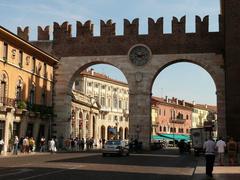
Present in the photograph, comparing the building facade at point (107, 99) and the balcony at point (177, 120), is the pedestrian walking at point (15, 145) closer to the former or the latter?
the building facade at point (107, 99)

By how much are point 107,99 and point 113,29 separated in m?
48.4

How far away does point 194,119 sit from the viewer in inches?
5143

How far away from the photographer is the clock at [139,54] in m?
46.8

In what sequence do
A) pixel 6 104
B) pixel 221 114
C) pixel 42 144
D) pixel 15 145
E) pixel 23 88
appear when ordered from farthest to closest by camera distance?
pixel 221 114 → pixel 23 88 → pixel 42 144 → pixel 6 104 → pixel 15 145

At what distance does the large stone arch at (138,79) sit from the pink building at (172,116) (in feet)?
195

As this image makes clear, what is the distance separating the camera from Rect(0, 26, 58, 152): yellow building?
126ft

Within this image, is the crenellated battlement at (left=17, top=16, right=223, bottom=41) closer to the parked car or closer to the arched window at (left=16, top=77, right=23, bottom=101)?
the arched window at (left=16, top=77, right=23, bottom=101)

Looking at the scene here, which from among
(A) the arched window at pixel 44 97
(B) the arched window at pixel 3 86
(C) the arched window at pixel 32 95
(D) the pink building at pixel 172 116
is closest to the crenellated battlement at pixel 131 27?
(A) the arched window at pixel 44 97

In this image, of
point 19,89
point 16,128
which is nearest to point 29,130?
point 16,128

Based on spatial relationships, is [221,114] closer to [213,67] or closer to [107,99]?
[213,67]

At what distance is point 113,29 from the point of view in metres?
48.3

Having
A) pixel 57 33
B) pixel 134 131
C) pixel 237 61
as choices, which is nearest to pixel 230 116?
pixel 237 61

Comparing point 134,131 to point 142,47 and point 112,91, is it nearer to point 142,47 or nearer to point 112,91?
point 142,47

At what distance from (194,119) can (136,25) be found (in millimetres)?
86107
